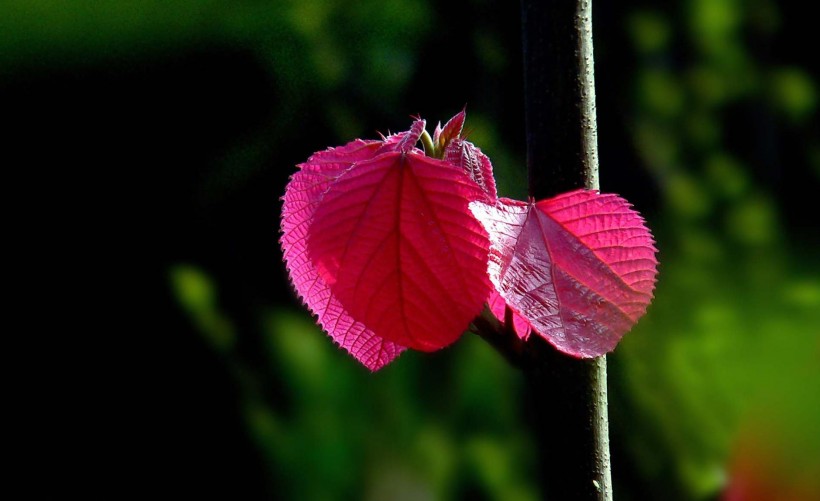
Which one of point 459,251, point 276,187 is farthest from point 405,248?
point 276,187

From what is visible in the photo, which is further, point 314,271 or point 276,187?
point 276,187

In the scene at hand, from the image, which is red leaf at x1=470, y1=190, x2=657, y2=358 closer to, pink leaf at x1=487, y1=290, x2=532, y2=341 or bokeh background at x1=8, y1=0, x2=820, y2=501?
pink leaf at x1=487, y1=290, x2=532, y2=341

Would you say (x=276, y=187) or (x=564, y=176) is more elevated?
(x=564, y=176)

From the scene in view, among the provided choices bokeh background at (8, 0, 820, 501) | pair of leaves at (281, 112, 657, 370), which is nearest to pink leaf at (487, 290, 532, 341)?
pair of leaves at (281, 112, 657, 370)

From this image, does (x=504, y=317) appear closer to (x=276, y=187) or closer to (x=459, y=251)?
→ (x=459, y=251)

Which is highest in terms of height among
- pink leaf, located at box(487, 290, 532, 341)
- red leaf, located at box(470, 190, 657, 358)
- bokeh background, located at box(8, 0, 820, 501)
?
red leaf, located at box(470, 190, 657, 358)

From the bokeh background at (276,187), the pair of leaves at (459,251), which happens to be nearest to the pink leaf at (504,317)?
the pair of leaves at (459,251)
